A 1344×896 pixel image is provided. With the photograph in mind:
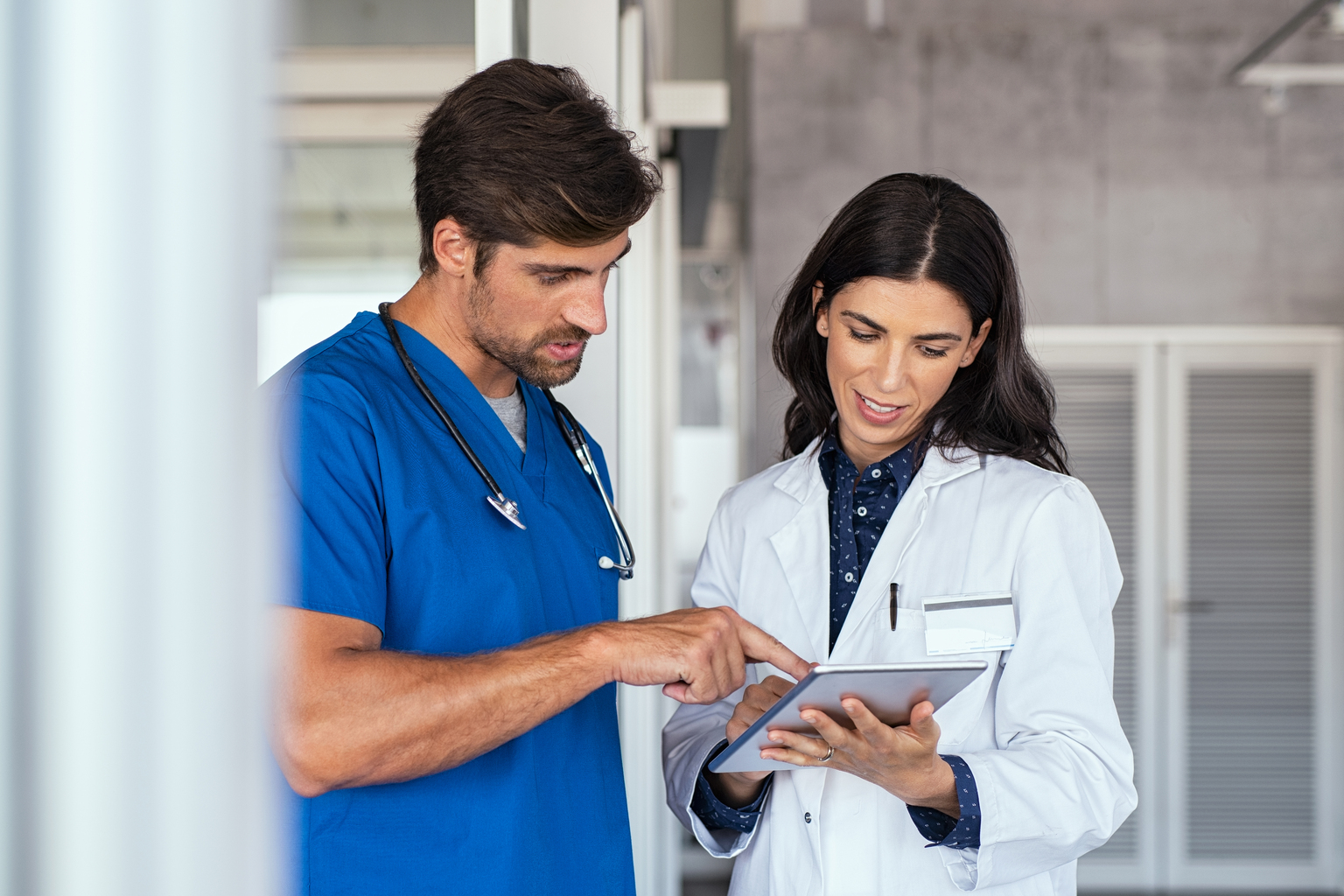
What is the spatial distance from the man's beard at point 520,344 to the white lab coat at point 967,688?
1.35 feet

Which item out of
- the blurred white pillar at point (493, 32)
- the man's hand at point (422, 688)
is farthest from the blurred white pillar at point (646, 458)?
the man's hand at point (422, 688)

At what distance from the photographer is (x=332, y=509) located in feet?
3.06

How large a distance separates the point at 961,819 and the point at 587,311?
2.21 feet

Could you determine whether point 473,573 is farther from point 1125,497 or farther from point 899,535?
point 1125,497

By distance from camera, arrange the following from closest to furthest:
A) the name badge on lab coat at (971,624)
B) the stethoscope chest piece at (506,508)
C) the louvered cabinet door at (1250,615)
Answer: the stethoscope chest piece at (506,508) < the name badge on lab coat at (971,624) < the louvered cabinet door at (1250,615)

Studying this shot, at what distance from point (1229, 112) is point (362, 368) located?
15.8 ft

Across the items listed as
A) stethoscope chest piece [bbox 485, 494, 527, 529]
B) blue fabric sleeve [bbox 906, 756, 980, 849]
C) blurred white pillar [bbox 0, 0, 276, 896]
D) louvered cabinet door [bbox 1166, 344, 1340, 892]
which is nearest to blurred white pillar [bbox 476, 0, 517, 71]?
stethoscope chest piece [bbox 485, 494, 527, 529]

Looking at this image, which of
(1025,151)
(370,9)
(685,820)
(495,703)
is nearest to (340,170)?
(370,9)

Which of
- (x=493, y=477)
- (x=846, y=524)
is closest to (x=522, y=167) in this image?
(x=493, y=477)

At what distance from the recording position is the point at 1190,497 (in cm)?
473

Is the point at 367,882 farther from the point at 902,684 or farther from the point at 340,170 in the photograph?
the point at 340,170

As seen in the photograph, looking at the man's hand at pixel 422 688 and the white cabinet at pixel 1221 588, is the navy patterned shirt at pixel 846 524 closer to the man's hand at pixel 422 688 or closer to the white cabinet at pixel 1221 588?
the man's hand at pixel 422 688

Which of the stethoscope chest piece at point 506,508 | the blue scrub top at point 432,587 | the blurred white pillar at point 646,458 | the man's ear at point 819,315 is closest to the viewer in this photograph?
the blue scrub top at point 432,587

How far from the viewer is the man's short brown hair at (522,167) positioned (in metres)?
1.11
